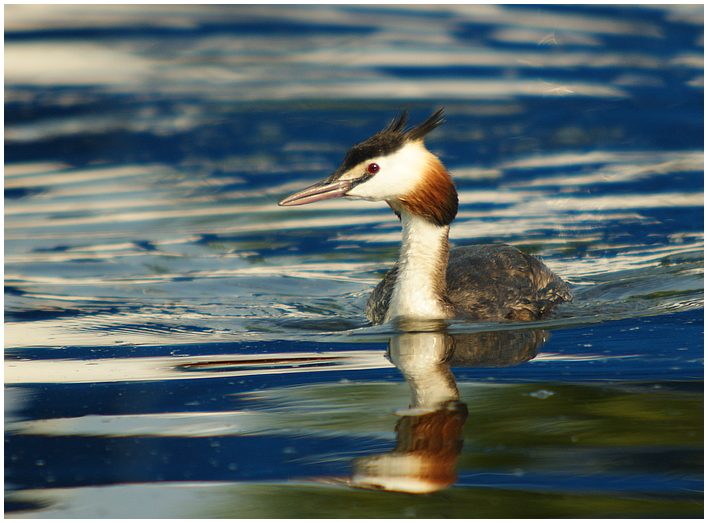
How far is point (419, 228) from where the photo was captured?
21.5 feet

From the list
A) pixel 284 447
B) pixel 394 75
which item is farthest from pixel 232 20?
pixel 284 447

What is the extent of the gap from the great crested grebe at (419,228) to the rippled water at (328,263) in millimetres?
313

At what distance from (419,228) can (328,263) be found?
237cm

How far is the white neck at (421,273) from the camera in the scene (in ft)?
21.4

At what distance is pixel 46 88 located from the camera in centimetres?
1434

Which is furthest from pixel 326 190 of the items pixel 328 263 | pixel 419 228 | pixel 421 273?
pixel 328 263

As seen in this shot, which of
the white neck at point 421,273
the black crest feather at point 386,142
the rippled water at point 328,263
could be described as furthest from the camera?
the white neck at point 421,273

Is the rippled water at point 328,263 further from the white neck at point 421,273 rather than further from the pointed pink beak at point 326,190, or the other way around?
the pointed pink beak at point 326,190

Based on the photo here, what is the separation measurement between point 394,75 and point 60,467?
11.6 metres

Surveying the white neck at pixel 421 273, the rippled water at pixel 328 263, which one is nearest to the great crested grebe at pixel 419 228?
the white neck at pixel 421 273

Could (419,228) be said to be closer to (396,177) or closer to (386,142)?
(396,177)

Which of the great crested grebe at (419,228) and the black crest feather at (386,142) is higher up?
the black crest feather at (386,142)

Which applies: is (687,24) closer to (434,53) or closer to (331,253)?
(434,53)

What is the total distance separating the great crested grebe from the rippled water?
313mm
